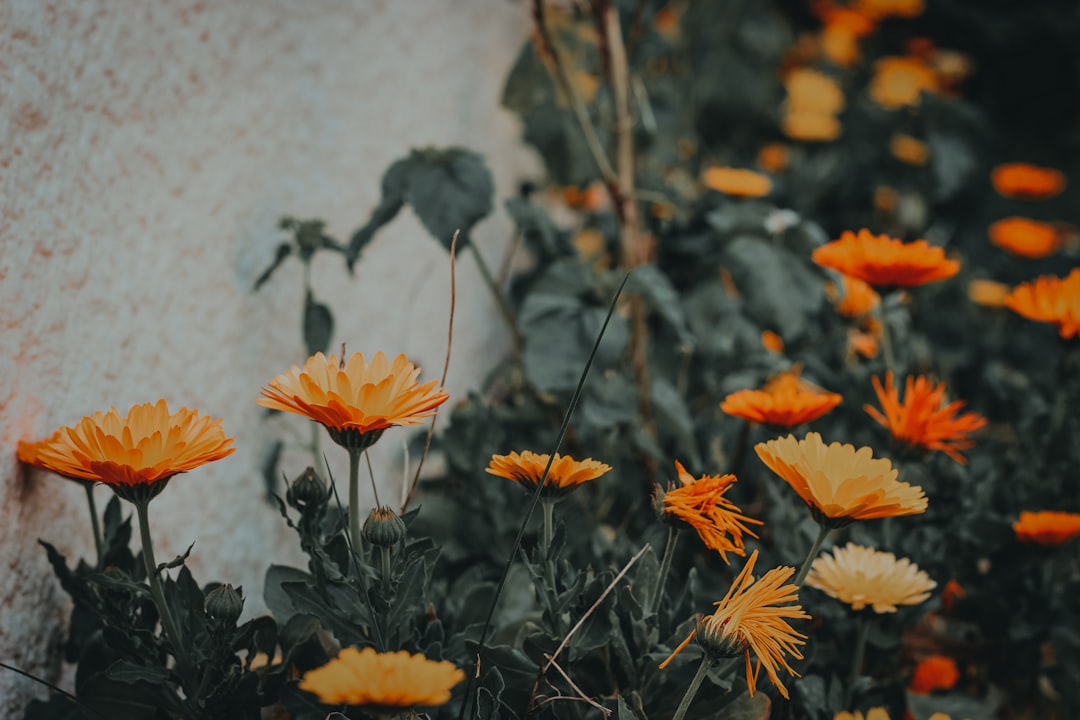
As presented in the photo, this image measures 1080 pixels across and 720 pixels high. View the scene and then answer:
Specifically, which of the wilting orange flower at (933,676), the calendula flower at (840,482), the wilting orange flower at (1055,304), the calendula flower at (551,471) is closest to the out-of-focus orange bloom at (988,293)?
the wilting orange flower at (1055,304)

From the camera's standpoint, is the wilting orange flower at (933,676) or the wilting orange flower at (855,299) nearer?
the wilting orange flower at (933,676)

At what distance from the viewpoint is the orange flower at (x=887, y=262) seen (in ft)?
2.86

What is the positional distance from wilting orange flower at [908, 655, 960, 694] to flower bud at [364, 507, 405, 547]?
0.64 meters

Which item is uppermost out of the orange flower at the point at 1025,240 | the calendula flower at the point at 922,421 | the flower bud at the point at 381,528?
the flower bud at the point at 381,528

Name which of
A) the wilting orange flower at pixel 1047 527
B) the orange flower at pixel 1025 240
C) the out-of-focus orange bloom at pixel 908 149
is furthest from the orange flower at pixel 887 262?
the out-of-focus orange bloom at pixel 908 149

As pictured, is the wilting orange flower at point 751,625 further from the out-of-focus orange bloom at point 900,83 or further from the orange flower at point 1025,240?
the out-of-focus orange bloom at point 900,83

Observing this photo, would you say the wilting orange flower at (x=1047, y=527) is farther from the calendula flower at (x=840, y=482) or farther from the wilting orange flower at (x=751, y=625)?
the wilting orange flower at (x=751, y=625)

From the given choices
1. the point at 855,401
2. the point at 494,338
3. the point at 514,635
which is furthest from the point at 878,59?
the point at 514,635

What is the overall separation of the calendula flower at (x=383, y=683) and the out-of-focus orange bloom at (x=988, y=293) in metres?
1.46

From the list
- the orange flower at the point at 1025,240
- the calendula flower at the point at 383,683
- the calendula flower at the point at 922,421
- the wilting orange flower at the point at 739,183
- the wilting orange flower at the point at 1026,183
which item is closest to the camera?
the calendula flower at the point at 383,683

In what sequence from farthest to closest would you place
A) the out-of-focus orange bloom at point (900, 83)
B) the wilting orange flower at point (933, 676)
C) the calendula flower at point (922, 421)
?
the out-of-focus orange bloom at point (900, 83), the wilting orange flower at point (933, 676), the calendula flower at point (922, 421)

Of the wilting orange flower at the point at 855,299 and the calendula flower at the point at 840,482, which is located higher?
the calendula flower at the point at 840,482

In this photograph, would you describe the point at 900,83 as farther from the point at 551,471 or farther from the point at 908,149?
the point at 551,471

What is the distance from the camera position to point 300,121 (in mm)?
1093
